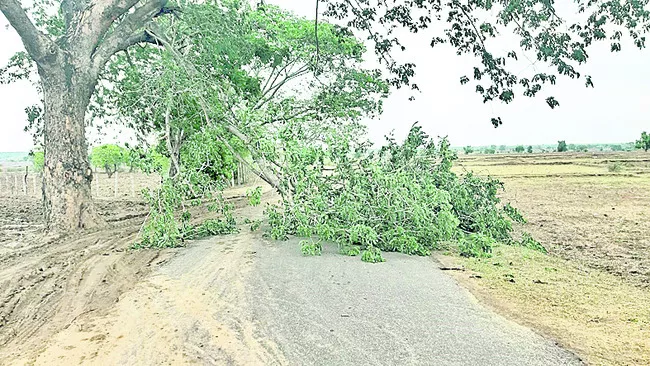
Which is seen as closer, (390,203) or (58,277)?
(58,277)

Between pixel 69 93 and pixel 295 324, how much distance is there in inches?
362

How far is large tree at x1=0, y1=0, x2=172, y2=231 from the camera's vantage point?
11.5 meters

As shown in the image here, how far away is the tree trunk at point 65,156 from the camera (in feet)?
38.1

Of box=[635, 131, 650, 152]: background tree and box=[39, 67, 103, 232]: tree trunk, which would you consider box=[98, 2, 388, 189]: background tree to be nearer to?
box=[39, 67, 103, 232]: tree trunk

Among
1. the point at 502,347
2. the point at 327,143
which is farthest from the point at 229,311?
the point at 327,143

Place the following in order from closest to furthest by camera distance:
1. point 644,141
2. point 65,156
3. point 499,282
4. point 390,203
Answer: point 499,282
point 390,203
point 65,156
point 644,141

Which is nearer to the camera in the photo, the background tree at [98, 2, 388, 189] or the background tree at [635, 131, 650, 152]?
the background tree at [98, 2, 388, 189]

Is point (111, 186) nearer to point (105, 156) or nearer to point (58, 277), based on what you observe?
point (105, 156)

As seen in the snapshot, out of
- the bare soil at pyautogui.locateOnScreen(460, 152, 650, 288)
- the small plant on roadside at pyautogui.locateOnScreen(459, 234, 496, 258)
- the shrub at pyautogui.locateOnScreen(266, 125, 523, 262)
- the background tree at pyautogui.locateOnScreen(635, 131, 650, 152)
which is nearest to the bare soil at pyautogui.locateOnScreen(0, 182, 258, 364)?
the shrub at pyautogui.locateOnScreen(266, 125, 523, 262)

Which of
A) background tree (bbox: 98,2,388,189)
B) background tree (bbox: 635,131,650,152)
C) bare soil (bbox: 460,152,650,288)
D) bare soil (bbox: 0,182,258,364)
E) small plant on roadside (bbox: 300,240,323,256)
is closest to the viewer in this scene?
bare soil (bbox: 0,182,258,364)

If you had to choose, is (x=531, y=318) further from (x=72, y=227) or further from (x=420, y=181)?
(x=72, y=227)

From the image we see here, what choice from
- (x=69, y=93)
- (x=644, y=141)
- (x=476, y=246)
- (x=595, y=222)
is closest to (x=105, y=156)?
(x=69, y=93)

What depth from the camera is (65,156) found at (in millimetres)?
11711

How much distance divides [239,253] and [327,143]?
287 centimetres
